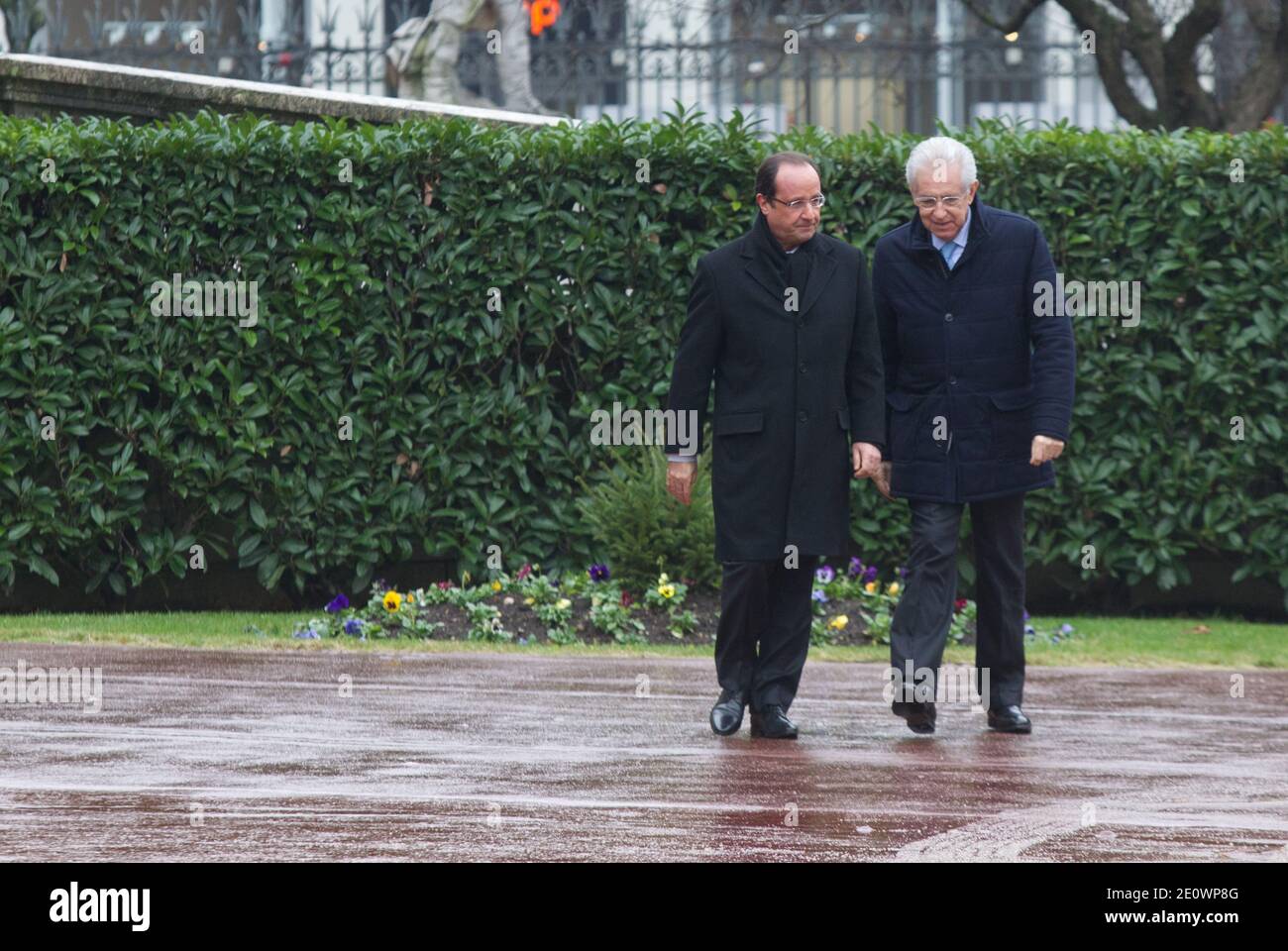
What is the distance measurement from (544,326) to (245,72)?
6.63 meters

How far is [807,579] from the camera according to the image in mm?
6629

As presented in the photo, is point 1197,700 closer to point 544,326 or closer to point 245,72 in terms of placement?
point 544,326

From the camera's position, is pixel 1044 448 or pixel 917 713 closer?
pixel 1044 448

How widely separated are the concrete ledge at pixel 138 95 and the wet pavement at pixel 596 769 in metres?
4.04

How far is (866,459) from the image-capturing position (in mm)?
6516

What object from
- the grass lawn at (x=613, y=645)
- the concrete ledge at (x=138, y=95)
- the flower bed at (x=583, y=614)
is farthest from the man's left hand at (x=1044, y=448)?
the concrete ledge at (x=138, y=95)

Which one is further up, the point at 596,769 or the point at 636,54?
the point at 636,54

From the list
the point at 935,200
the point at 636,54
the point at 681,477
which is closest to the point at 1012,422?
the point at 935,200

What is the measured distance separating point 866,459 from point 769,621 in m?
0.65

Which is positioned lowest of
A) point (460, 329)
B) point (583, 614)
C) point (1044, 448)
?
point (583, 614)

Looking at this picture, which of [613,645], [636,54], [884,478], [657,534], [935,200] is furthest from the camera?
[636,54]

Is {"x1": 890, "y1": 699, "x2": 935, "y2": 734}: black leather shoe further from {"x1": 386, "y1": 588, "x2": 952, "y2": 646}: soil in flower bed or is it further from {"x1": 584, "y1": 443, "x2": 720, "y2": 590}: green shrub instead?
{"x1": 584, "y1": 443, "x2": 720, "y2": 590}: green shrub
